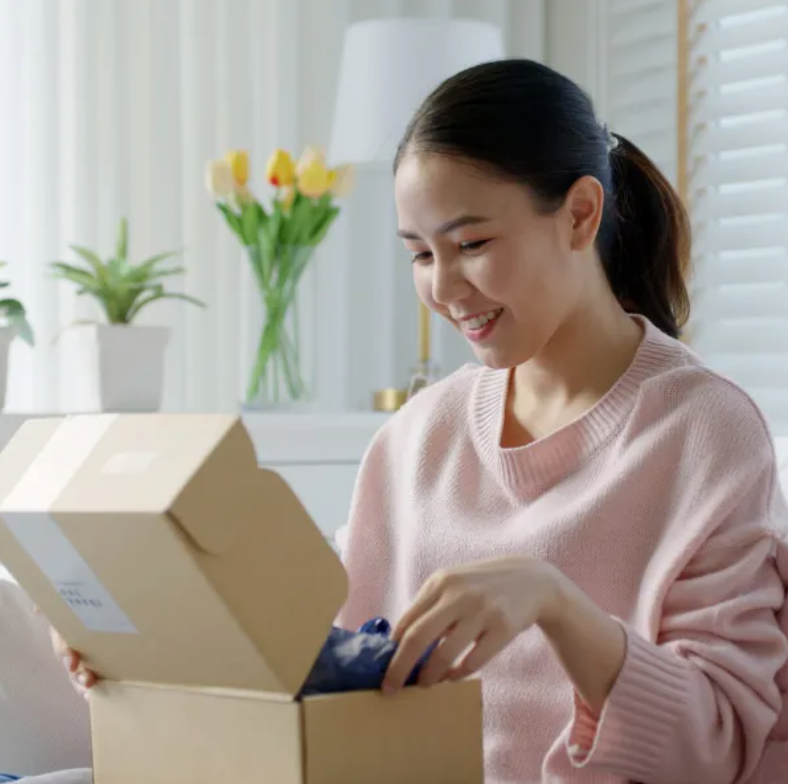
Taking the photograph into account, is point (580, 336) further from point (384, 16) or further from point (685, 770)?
point (384, 16)

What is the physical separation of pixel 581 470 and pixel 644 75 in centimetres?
165

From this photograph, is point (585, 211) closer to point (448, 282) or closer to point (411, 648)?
point (448, 282)

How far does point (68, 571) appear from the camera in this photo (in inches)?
36.5

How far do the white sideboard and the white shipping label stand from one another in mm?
1349

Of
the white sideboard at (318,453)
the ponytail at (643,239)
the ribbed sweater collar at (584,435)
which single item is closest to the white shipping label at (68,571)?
the ribbed sweater collar at (584,435)

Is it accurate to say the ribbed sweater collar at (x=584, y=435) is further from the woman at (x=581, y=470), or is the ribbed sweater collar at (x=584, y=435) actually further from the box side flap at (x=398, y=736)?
the box side flap at (x=398, y=736)

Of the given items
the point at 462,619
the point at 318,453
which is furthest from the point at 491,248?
the point at 318,453

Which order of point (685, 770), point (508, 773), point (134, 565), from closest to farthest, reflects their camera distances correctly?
point (134, 565) < point (685, 770) < point (508, 773)

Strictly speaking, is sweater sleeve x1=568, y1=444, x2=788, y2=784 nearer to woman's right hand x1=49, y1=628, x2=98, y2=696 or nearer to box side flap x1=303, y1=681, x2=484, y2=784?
box side flap x1=303, y1=681, x2=484, y2=784

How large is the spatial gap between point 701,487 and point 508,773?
301 mm

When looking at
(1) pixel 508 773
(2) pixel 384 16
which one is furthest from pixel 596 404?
(2) pixel 384 16

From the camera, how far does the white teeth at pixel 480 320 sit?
4.18 feet

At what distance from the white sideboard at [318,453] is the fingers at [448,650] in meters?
1.36

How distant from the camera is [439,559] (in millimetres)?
1370
